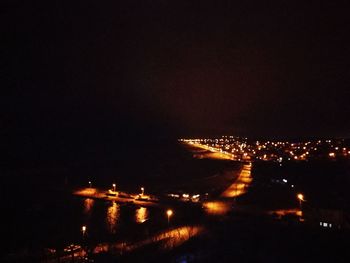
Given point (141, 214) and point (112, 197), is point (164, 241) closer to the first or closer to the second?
point (141, 214)

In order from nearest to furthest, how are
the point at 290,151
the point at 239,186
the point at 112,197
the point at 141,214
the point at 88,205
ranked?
the point at 141,214
the point at 88,205
the point at 112,197
the point at 239,186
the point at 290,151

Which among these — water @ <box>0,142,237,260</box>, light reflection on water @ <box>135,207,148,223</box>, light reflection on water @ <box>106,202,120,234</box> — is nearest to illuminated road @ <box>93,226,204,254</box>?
water @ <box>0,142,237,260</box>

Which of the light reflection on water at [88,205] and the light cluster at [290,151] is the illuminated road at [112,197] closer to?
the light reflection on water at [88,205]

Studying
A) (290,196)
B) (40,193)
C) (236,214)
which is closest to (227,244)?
(236,214)

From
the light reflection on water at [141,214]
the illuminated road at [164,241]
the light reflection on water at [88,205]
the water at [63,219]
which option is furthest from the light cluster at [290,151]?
the illuminated road at [164,241]

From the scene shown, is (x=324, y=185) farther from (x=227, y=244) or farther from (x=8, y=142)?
(x=8, y=142)

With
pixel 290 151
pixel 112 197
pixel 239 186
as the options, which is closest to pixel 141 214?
pixel 112 197

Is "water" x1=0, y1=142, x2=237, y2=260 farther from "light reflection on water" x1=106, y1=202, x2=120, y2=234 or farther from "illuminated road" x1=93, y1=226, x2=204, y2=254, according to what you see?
"illuminated road" x1=93, y1=226, x2=204, y2=254
